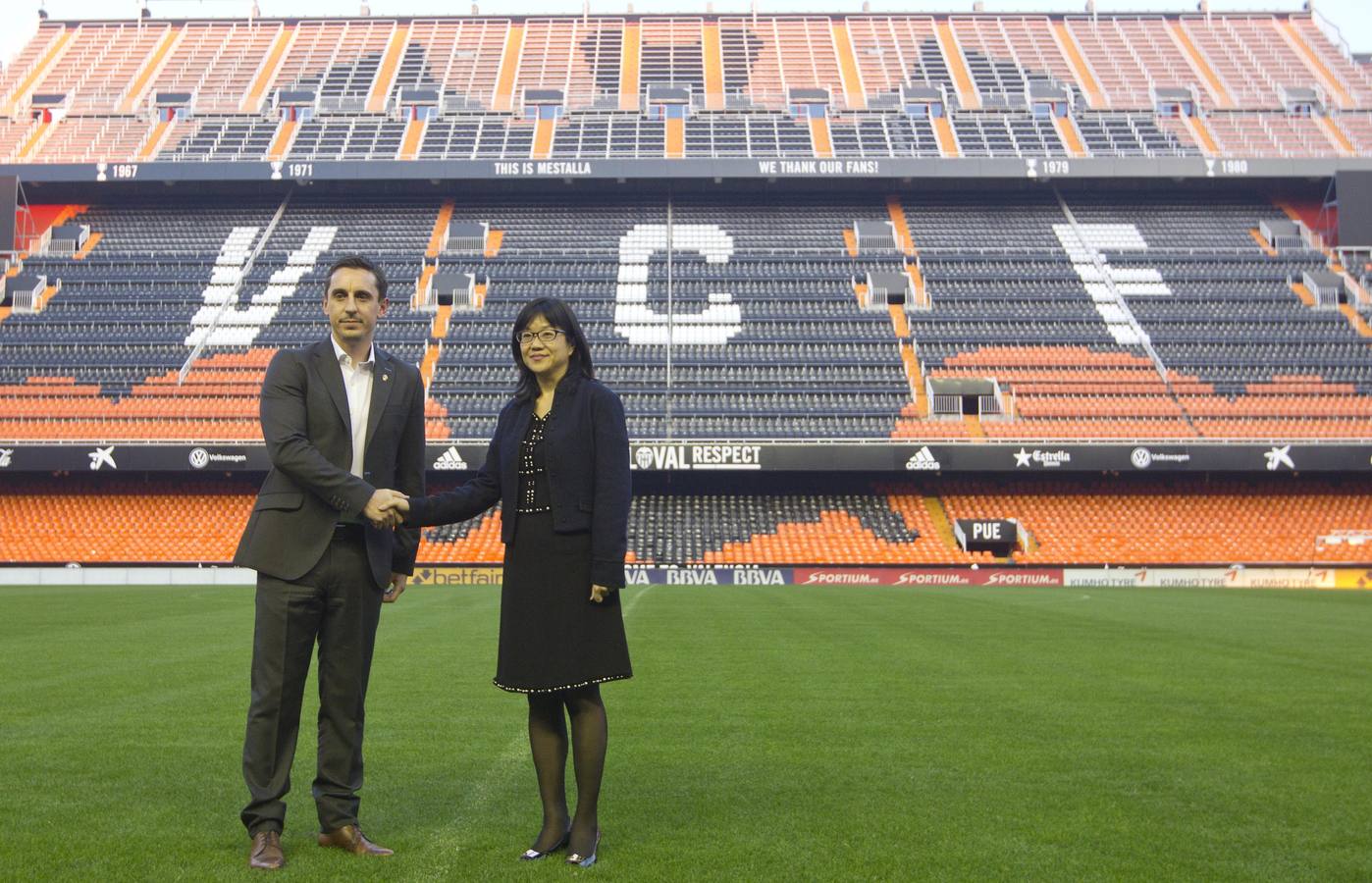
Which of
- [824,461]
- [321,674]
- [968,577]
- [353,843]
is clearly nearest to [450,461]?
[824,461]

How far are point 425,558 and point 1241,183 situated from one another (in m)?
34.2

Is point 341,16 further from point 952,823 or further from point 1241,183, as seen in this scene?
point 952,823

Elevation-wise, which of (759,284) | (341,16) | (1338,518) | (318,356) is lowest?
(318,356)

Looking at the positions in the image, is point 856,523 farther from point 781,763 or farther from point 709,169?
point 781,763

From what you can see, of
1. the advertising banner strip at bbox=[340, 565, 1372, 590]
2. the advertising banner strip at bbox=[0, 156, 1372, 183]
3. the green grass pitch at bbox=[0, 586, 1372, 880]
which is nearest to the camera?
the green grass pitch at bbox=[0, 586, 1372, 880]

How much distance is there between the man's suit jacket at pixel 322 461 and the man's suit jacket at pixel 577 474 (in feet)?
0.85

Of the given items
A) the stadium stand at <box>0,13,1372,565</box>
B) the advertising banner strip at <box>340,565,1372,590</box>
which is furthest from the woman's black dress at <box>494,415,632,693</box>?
the stadium stand at <box>0,13,1372,565</box>

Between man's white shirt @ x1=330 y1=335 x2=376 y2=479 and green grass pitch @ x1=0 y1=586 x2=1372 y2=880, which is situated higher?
man's white shirt @ x1=330 y1=335 x2=376 y2=479

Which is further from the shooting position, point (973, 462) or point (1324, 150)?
point (1324, 150)

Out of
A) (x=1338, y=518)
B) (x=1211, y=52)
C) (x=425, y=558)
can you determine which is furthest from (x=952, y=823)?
(x=1211, y=52)

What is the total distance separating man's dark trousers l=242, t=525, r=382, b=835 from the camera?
454cm

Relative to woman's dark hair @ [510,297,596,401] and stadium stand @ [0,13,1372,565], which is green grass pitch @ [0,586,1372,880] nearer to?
woman's dark hair @ [510,297,596,401]

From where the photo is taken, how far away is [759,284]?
4378cm

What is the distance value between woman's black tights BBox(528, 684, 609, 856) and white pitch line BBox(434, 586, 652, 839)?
46 centimetres
